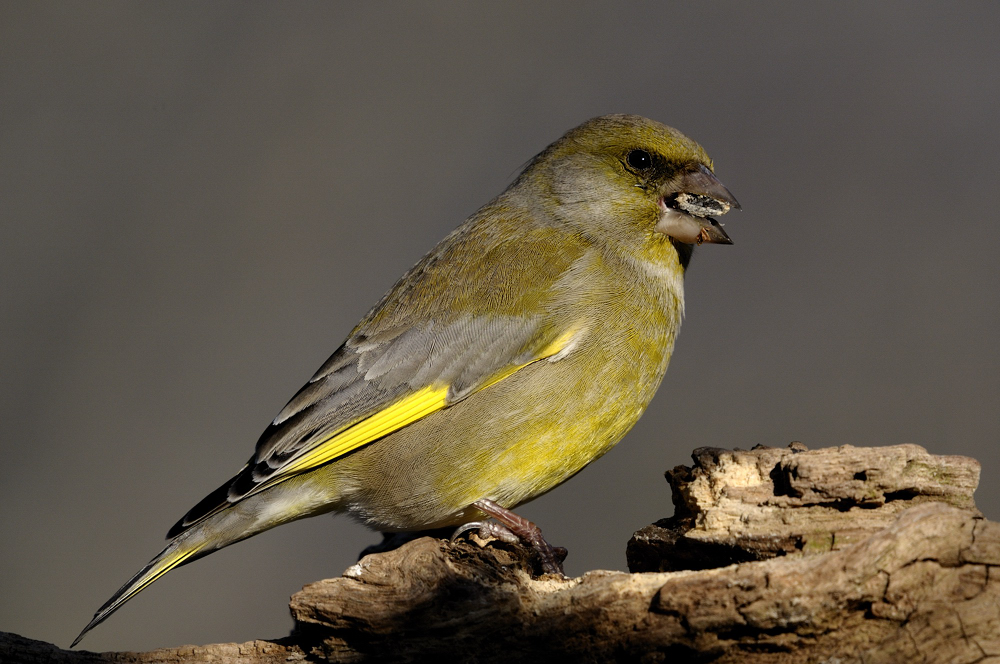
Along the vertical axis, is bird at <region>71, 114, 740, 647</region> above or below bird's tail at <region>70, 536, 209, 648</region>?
above

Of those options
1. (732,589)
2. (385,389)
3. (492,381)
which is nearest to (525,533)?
(492,381)

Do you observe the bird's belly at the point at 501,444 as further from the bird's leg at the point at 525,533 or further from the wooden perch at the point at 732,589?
the wooden perch at the point at 732,589

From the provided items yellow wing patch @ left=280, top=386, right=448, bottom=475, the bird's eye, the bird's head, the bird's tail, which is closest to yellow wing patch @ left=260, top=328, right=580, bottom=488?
yellow wing patch @ left=280, top=386, right=448, bottom=475

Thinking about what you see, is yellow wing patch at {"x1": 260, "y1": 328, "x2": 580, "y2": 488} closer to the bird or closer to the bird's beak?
the bird

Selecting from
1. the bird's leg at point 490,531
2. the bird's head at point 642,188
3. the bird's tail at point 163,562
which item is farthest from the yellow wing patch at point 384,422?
Result: the bird's head at point 642,188

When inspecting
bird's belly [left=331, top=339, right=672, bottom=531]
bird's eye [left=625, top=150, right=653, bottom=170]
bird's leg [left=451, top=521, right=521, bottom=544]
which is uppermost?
bird's eye [left=625, top=150, right=653, bottom=170]

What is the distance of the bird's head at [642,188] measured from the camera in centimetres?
306

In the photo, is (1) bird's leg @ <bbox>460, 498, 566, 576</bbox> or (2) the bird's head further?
(2) the bird's head

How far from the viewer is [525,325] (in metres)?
2.84

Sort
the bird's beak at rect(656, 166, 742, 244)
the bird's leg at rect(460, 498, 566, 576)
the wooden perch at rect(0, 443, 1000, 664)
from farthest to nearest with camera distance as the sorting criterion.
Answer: the bird's beak at rect(656, 166, 742, 244) → the bird's leg at rect(460, 498, 566, 576) → the wooden perch at rect(0, 443, 1000, 664)

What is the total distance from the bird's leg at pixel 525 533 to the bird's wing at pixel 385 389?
1.16 ft

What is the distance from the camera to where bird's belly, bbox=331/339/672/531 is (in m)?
2.70

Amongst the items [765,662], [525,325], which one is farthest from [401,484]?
[765,662]

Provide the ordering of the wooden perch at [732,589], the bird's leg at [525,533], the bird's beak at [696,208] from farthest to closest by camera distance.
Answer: the bird's beak at [696,208] → the bird's leg at [525,533] → the wooden perch at [732,589]
